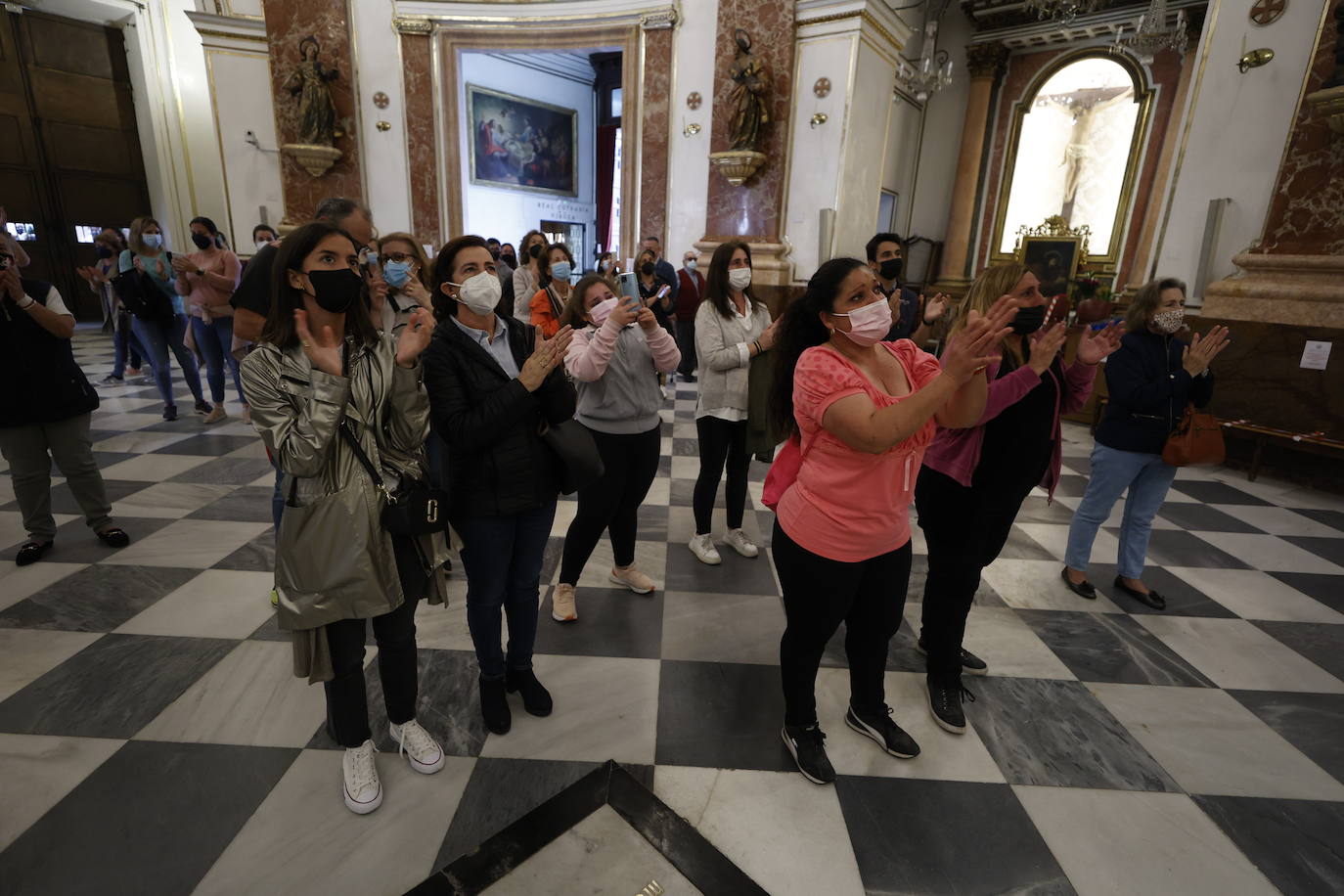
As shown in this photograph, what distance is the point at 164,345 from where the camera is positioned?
5594 millimetres

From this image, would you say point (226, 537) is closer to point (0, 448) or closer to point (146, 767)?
point (0, 448)

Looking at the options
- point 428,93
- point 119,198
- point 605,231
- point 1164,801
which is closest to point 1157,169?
point 605,231

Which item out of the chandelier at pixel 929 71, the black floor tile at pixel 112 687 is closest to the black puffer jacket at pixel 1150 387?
the black floor tile at pixel 112 687

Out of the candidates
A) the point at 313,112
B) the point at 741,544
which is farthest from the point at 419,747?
the point at 313,112

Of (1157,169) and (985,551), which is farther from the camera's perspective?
(1157,169)

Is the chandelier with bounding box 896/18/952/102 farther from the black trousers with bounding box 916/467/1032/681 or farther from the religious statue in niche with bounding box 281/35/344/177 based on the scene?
the religious statue in niche with bounding box 281/35/344/177

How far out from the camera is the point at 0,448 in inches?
120

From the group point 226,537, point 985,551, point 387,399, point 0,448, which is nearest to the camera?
point 387,399

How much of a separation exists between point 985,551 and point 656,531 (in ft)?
6.49

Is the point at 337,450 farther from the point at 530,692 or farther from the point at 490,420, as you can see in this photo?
the point at 530,692

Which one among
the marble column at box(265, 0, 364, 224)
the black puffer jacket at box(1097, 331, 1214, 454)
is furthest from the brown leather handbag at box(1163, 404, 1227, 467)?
the marble column at box(265, 0, 364, 224)

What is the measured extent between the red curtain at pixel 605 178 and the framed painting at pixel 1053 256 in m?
9.20

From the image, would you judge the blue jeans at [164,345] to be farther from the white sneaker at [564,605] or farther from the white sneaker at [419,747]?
the white sneaker at [419,747]

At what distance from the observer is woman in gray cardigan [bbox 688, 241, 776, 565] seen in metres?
2.95
